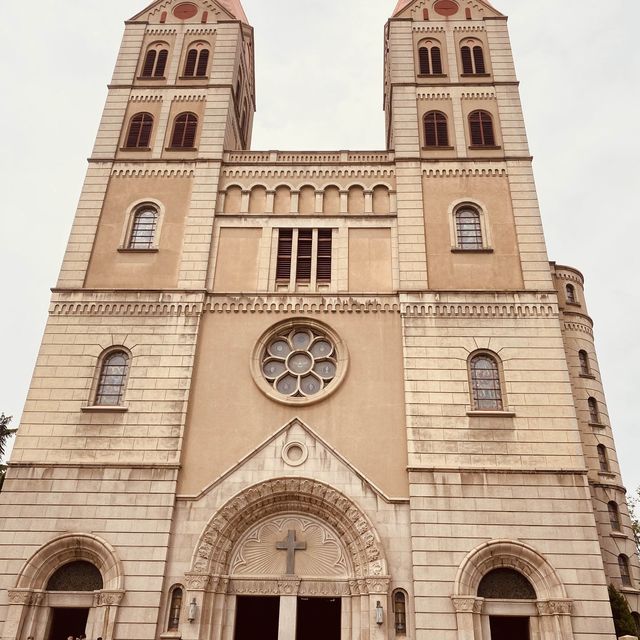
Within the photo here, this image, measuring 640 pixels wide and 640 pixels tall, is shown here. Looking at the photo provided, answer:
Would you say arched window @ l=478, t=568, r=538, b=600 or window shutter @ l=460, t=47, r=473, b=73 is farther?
window shutter @ l=460, t=47, r=473, b=73

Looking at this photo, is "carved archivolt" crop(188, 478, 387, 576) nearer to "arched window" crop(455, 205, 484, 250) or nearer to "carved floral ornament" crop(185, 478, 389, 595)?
"carved floral ornament" crop(185, 478, 389, 595)

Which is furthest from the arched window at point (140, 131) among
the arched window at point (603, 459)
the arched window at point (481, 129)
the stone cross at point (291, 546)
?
the arched window at point (603, 459)

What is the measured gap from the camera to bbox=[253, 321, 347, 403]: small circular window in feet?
63.8

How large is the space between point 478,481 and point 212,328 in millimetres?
9409

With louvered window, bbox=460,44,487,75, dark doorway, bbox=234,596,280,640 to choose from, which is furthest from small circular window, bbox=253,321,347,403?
louvered window, bbox=460,44,487,75

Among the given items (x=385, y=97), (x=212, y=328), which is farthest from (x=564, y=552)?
(x=385, y=97)

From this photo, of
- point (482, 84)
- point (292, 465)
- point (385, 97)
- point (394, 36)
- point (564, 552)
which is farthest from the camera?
point (385, 97)

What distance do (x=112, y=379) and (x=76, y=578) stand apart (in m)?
5.79

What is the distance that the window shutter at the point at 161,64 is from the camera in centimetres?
2681

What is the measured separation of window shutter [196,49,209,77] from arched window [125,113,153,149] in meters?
3.12

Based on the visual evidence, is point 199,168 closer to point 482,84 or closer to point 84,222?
point 84,222

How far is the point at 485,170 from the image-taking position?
23094 mm

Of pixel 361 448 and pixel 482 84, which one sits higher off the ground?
pixel 482 84

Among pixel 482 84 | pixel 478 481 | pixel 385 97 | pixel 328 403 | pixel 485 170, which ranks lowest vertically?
pixel 478 481
